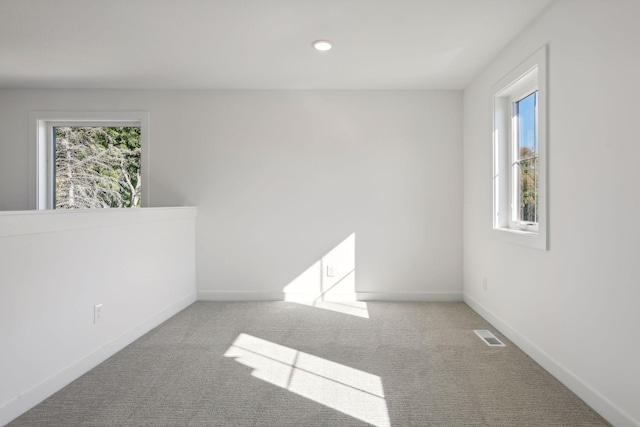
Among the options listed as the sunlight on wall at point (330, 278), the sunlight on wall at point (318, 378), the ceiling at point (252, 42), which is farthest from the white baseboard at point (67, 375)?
the ceiling at point (252, 42)

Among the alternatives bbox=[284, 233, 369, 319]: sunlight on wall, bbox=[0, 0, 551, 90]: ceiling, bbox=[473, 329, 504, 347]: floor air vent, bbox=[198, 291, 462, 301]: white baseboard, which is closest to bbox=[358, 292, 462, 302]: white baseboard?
bbox=[198, 291, 462, 301]: white baseboard

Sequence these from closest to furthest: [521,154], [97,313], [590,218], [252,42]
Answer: [590,218] → [97,313] → [252,42] → [521,154]

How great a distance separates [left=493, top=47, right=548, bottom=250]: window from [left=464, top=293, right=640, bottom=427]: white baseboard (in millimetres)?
681

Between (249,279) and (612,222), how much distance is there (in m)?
3.29

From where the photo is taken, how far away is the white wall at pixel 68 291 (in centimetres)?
187

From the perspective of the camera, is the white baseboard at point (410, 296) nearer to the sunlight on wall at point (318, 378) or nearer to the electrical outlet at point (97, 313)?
the sunlight on wall at point (318, 378)

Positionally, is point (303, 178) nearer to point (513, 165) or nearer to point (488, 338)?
point (513, 165)

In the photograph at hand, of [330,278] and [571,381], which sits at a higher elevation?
[330,278]

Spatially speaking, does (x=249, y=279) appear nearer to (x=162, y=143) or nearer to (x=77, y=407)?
(x=162, y=143)

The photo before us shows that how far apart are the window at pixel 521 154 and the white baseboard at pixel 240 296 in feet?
7.59

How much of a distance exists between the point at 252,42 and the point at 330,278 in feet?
8.02

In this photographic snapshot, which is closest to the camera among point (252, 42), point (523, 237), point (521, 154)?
point (523, 237)

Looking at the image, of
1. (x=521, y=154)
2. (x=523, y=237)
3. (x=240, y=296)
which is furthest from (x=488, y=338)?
(x=240, y=296)

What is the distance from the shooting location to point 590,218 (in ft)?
6.59
